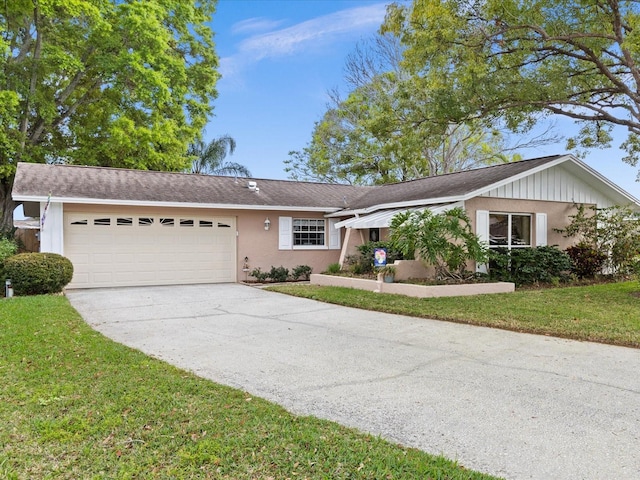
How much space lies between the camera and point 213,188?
16.4 meters

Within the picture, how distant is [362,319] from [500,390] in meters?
4.17

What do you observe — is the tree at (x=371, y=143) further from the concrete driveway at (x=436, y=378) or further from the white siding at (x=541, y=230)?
the concrete driveway at (x=436, y=378)

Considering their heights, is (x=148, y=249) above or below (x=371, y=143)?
below

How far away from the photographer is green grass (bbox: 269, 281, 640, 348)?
7.27 metres

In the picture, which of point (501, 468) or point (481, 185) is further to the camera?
point (481, 185)

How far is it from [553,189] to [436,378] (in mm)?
11755

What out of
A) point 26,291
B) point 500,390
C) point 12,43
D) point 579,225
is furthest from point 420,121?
point 12,43

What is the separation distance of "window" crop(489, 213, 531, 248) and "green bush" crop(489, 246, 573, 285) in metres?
0.46

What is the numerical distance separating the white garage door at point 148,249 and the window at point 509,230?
28.6 feet

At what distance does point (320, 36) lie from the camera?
19297 millimetres

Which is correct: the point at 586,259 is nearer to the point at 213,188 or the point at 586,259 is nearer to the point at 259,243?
the point at 259,243

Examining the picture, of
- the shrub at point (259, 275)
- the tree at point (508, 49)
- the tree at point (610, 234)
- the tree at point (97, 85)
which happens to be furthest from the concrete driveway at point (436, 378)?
the tree at point (97, 85)

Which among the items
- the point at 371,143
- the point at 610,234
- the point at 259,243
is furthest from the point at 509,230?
the point at 371,143

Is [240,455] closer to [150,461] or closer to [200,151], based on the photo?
[150,461]
